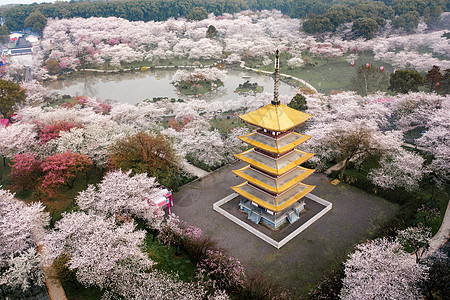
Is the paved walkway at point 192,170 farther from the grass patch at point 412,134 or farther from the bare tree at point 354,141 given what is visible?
the grass patch at point 412,134

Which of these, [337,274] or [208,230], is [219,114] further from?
[337,274]

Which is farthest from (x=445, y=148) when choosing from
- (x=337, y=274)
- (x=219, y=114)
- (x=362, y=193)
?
(x=219, y=114)

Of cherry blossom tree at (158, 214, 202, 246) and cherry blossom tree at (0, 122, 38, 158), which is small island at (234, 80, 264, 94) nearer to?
cherry blossom tree at (0, 122, 38, 158)

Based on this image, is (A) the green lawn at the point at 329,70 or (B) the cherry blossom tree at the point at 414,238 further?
(A) the green lawn at the point at 329,70

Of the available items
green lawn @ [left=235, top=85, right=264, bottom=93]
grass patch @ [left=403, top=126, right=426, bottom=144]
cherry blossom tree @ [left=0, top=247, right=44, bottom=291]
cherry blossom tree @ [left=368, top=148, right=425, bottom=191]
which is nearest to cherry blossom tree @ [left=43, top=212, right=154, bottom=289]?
cherry blossom tree @ [left=0, top=247, right=44, bottom=291]

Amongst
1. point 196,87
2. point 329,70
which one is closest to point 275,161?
point 196,87

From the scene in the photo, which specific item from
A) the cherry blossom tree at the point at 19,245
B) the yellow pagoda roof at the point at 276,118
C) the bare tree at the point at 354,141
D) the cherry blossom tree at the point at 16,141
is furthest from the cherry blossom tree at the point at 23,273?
the bare tree at the point at 354,141
